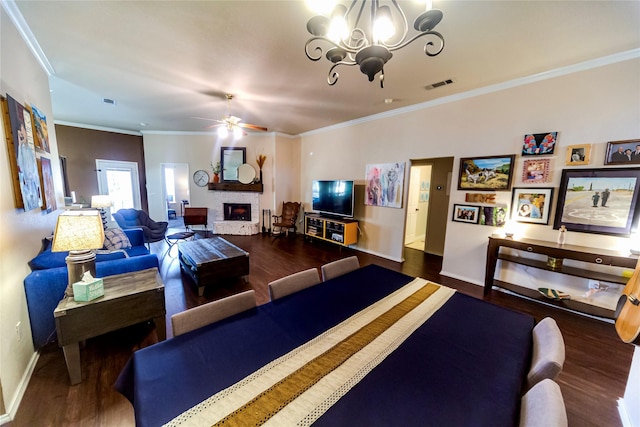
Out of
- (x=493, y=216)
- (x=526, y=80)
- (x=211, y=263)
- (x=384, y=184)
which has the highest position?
(x=526, y=80)

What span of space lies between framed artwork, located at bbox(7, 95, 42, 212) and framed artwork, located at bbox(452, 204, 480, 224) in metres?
4.82

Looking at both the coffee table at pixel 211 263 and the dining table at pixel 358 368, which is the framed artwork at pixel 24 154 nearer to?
the coffee table at pixel 211 263

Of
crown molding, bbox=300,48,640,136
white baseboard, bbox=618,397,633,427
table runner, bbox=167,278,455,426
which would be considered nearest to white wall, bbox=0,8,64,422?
table runner, bbox=167,278,455,426

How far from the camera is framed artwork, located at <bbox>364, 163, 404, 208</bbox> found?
4277 mm

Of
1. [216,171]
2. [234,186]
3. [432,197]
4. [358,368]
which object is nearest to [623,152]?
[432,197]

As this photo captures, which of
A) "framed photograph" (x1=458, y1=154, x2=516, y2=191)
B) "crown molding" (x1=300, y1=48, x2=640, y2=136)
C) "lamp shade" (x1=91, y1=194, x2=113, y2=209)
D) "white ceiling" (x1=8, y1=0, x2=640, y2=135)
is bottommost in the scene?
"lamp shade" (x1=91, y1=194, x2=113, y2=209)

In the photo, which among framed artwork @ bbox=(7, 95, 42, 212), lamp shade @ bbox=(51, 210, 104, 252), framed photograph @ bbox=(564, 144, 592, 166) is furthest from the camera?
framed photograph @ bbox=(564, 144, 592, 166)

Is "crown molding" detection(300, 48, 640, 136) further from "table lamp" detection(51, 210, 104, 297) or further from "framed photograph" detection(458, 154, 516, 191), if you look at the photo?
"table lamp" detection(51, 210, 104, 297)

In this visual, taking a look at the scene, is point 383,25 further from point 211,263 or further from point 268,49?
point 211,263

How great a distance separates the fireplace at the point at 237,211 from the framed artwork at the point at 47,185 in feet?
12.7

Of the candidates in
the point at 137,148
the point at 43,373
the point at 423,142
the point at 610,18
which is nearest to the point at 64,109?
the point at 137,148

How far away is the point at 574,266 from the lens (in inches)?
105

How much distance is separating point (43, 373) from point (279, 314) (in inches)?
80.0

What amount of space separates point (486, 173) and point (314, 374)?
11.6 feet
